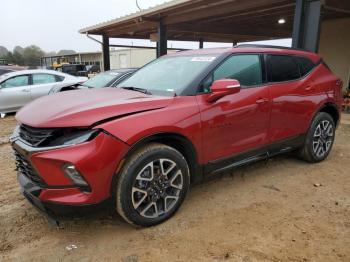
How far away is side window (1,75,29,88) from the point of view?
381 inches

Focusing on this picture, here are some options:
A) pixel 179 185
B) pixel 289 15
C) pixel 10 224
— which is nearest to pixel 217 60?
pixel 179 185

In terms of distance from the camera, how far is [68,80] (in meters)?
10.7

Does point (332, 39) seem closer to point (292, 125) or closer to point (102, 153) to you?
point (292, 125)

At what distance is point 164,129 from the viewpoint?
9.38 ft

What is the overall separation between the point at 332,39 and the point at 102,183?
12.2 metres

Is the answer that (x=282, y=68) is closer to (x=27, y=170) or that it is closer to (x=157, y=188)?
(x=157, y=188)

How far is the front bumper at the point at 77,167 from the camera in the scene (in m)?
2.46

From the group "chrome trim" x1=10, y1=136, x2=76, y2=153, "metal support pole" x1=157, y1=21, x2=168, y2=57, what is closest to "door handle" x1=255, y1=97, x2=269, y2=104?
"chrome trim" x1=10, y1=136, x2=76, y2=153

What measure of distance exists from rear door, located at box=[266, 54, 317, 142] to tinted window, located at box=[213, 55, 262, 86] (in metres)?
0.20

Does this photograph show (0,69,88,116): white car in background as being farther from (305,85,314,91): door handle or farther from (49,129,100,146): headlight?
(49,129,100,146): headlight

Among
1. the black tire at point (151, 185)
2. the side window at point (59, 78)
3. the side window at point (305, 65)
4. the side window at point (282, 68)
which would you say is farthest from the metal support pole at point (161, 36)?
the black tire at point (151, 185)

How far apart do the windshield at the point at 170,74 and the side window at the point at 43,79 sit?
717 cm

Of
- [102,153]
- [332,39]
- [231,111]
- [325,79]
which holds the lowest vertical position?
[102,153]

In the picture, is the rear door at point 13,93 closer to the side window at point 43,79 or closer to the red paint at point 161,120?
the side window at point 43,79
